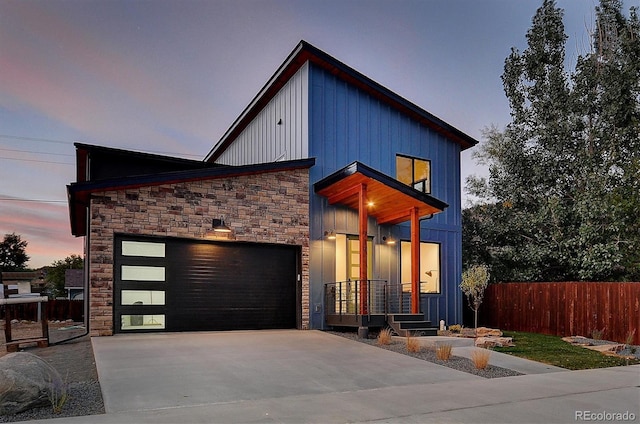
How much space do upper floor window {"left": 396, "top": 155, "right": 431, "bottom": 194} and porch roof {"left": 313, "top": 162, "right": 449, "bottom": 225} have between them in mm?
1856

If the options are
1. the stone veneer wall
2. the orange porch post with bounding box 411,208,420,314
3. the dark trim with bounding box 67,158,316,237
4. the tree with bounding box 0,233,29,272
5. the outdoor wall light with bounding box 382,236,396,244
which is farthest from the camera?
the tree with bounding box 0,233,29,272

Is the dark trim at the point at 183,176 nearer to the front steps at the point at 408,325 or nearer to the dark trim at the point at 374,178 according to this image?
the dark trim at the point at 374,178

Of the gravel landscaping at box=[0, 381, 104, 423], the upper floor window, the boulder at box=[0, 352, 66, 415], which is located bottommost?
the gravel landscaping at box=[0, 381, 104, 423]

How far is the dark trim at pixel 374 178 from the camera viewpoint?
1167 cm

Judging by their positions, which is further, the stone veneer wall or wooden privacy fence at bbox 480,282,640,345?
wooden privacy fence at bbox 480,282,640,345

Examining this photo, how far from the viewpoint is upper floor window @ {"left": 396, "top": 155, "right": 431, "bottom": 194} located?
15.8 metres

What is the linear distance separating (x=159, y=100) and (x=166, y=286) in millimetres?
9052

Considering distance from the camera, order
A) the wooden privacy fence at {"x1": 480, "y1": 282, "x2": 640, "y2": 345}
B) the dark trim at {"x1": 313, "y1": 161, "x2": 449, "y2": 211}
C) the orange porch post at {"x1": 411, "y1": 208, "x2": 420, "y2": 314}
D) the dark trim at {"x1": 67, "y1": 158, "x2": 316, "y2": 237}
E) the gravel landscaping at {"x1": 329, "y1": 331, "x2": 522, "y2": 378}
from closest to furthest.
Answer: the gravel landscaping at {"x1": 329, "y1": 331, "x2": 522, "y2": 378} < the dark trim at {"x1": 67, "y1": 158, "x2": 316, "y2": 237} < the dark trim at {"x1": 313, "y1": 161, "x2": 449, "y2": 211} < the wooden privacy fence at {"x1": 480, "y1": 282, "x2": 640, "y2": 345} < the orange porch post at {"x1": 411, "y1": 208, "x2": 420, "y2": 314}

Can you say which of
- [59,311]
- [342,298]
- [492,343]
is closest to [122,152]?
[342,298]

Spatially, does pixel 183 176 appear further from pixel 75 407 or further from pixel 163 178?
pixel 75 407

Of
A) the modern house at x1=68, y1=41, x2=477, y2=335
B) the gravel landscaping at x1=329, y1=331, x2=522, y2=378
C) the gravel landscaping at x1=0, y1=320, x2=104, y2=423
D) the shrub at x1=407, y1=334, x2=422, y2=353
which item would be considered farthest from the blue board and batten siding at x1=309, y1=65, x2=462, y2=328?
the gravel landscaping at x1=0, y1=320, x2=104, y2=423

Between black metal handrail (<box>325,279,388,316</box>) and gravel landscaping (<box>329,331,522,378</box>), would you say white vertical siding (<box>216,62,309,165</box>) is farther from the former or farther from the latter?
gravel landscaping (<box>329,331,522,378</box>)

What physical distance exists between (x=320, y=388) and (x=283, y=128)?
10262 mm

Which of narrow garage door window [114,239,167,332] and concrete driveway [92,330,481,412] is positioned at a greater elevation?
narrow garage door window [114,239,167,332]
